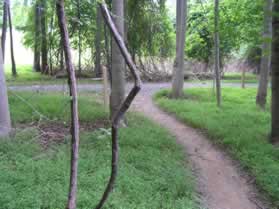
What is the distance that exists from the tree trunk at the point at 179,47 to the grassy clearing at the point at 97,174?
14.1ft

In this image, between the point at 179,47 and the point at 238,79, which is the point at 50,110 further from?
the point at 238,79

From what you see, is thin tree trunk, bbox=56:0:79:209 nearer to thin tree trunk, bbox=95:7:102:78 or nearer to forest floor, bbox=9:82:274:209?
forest floor, bbox=9:82:274:209

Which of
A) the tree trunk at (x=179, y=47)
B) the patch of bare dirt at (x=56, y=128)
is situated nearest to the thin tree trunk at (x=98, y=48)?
the tree trunk at (x=179, y=47)

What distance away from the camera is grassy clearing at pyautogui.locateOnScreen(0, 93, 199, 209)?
2816 mm

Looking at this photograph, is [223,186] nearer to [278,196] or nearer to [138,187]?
[278,196]

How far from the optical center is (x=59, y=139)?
4.76m

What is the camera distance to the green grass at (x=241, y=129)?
3910 mm

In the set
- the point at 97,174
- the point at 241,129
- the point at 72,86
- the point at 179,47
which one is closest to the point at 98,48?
the point at 179,47

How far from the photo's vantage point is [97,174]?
339 cm

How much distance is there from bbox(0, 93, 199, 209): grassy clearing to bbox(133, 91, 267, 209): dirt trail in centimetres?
23

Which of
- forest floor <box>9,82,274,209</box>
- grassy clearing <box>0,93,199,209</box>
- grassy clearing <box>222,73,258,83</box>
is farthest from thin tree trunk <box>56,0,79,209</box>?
grassy clearing <box>222,73,258,83</box>

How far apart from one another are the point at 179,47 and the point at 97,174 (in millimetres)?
6480

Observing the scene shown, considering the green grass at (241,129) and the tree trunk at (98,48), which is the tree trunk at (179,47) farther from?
the tree trunk at (98,48)

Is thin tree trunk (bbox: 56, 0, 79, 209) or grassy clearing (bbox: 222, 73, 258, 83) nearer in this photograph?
thin tree trunk (bbox: 56, 0, 79, 209)
